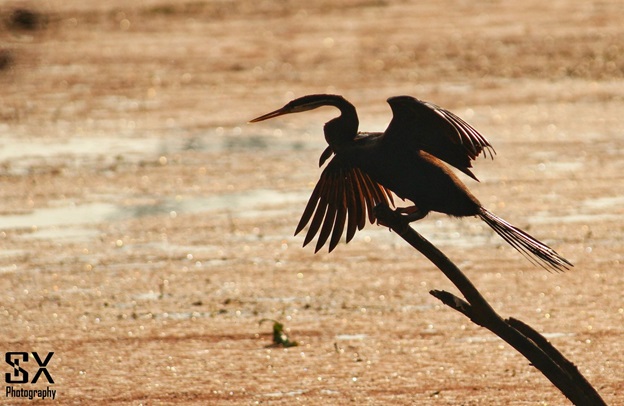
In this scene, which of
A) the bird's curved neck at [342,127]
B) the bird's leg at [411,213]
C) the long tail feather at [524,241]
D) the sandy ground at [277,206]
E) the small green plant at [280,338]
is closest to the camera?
the long tail feather at [524,241]

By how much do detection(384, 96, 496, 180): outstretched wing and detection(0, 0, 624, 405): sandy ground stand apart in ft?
6.28

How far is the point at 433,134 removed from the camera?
16.7 feet

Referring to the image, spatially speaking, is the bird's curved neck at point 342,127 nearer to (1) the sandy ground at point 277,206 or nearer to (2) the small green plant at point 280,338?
(1) the sandy ground at point 277,206

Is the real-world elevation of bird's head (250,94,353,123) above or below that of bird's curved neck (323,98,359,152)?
above

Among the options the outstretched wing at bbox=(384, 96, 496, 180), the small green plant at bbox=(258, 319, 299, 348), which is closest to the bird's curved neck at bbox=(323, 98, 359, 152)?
the outstretched wing at bbox=(384, 96, 496, 180)

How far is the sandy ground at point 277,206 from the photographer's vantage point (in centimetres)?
733

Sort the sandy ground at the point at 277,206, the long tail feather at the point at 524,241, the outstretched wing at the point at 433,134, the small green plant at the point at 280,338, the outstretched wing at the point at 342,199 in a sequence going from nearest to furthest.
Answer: the long tail feather at the point at 524,241, the outstretched wing at the point at 433,134, the outstretched wing at the point at 342,199, the sandy ground at the point at 277,206, the small green plant at the point at 280,338

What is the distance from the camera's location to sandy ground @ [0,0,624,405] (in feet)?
24.0

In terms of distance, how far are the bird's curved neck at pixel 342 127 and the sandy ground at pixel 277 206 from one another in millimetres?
1874

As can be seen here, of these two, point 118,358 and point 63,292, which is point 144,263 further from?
point 118,358

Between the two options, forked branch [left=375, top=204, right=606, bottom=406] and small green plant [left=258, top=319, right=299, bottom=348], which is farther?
small green plant [left=258, top=319, right=299, bottom=348]

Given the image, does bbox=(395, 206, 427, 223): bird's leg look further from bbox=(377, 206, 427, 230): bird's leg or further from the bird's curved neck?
the bird's curved neck

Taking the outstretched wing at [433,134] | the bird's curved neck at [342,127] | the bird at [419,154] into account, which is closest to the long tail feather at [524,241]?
the bird at [419,154]

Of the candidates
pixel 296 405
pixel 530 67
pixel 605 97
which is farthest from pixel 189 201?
pixel 530 67
